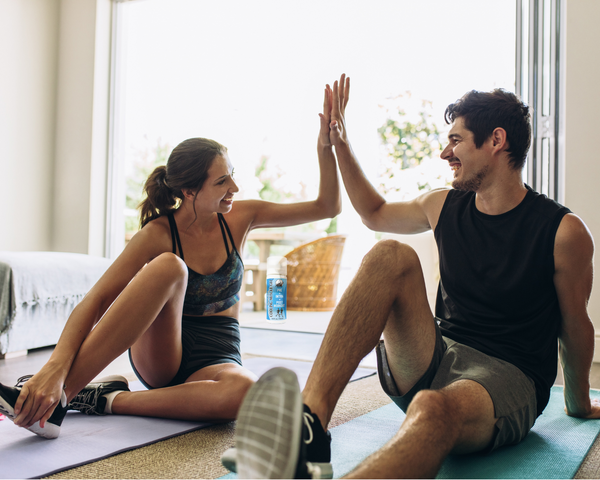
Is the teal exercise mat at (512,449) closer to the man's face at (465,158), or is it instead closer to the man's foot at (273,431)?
the man's foot at (273,431)

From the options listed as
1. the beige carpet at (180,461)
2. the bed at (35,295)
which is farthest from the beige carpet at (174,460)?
the bed at (35,295)

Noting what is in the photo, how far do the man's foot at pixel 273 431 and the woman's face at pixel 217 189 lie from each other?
0.91 m

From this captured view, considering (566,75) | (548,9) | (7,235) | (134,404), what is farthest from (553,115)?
(7,235)

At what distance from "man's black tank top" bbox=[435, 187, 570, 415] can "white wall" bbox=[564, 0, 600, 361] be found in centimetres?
155

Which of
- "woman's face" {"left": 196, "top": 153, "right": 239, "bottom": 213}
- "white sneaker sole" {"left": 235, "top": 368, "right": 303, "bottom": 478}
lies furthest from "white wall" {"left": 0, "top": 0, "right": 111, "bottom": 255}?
"white sneaker sole" {"left": 235, "top": 368, "right": 303, "bottom": 478}

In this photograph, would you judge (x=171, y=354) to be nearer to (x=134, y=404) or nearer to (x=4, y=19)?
(x=134, y=404)

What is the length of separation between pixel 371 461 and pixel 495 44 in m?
3.29

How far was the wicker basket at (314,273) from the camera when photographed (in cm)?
434

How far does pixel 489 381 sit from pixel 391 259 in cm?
30

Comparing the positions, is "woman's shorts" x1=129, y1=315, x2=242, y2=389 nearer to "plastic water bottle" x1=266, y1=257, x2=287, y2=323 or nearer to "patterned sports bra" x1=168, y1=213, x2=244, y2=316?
"patterned sports bra" x1=168, y1=213, x2=244, y2=316

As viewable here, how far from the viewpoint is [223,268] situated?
1541 mm

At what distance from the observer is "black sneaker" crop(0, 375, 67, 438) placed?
3.60 feet

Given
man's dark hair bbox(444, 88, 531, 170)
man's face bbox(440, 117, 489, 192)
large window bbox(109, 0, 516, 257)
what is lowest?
man's face bbox(440, 117, 489, 192)

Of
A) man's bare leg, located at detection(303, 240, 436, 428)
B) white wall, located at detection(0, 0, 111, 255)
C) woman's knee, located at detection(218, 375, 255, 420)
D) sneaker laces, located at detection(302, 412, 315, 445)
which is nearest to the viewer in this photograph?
sneaker laces, located at detection(302, 412, 315, 445)
